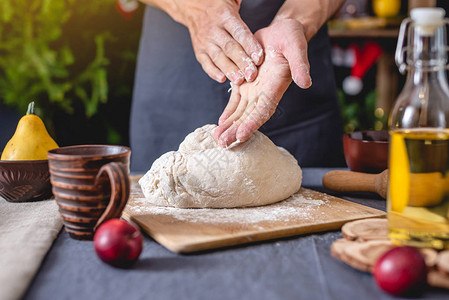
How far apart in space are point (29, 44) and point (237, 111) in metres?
1.79

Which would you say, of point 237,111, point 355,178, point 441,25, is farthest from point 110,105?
point 441,25

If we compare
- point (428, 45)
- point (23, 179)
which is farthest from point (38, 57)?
point (428, 45)

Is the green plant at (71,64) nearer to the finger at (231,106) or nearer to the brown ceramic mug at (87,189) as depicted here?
the finger at (231,106)

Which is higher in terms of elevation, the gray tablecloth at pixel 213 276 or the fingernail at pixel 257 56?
the fingernail at pixel 257 56

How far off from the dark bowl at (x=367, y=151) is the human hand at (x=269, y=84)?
28 cm

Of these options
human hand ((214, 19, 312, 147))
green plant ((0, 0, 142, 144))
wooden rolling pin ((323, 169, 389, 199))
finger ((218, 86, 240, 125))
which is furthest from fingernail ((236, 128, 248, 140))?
green plant ((0, 0, 142, 144))

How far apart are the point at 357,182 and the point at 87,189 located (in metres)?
0.75

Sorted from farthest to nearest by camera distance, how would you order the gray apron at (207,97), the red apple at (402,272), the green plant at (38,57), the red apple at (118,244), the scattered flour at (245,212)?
the green plant at (38,57)
the gray apron at (207,97)
the scattered flour at (245,212)
the red apple at (118,244)
the red apple at (402,272)

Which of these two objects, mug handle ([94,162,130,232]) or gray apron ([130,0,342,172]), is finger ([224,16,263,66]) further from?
mug handle ([94,162,130,232])

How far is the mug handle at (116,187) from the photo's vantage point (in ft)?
2.67

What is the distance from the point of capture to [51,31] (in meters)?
2.55

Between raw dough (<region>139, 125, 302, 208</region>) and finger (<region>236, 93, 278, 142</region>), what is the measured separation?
4cm

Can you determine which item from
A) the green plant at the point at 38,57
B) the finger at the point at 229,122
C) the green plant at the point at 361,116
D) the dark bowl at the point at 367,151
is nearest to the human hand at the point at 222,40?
the finger at the point at 229,122

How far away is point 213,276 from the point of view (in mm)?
723
